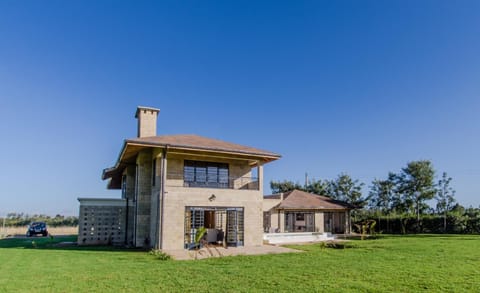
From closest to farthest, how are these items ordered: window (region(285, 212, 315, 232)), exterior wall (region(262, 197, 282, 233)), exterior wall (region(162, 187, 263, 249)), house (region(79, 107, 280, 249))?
exterior wall (region(162, 187, 263, 249))
house (region(79, 107, 280, 249))
exterior wall (region(262, 197, 282, 233))
window (region(285, 212, 315, 232))

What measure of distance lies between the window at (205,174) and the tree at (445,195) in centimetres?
2674

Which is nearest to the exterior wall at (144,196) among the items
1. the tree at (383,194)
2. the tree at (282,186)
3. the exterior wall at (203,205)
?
the exterior wall at (203,205)

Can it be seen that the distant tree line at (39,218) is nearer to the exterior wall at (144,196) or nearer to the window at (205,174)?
the exterior wall at (144,196)

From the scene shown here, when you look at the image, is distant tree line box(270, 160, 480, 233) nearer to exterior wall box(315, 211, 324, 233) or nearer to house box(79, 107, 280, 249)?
exterior wall box(315, 211, 324, 233)

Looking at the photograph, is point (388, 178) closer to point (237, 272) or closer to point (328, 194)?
point (328, 194)

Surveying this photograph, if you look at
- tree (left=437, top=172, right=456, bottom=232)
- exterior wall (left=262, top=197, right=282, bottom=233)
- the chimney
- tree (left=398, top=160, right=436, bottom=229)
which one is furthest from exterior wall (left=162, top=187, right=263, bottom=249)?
tree (left=437, top=172, right=456, bottom=232)

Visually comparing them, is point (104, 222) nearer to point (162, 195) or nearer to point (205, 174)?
point (162, 195)

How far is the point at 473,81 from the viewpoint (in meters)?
18.8

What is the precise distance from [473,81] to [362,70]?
5913 millimetres

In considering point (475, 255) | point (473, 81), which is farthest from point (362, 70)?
point (475, 255)

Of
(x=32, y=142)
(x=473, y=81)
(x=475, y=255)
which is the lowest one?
(x=475, y=255)

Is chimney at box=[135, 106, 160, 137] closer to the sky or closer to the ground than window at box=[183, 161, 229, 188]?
closer to the sky

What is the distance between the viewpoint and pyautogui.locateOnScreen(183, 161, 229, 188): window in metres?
17.1

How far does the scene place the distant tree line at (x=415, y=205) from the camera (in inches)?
1189
